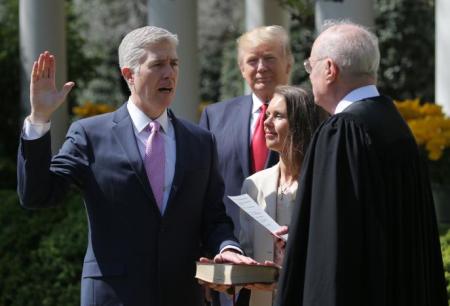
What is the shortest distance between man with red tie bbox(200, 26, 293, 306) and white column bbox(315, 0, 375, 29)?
2746 mm

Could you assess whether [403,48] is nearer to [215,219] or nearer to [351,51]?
[215,219]

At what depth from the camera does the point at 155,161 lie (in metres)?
4.77

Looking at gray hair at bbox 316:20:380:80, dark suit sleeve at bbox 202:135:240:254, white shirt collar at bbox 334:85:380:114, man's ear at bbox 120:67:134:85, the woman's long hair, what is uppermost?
gray hair at bbox 316:20:380:80

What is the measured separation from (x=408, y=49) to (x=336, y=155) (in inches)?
561

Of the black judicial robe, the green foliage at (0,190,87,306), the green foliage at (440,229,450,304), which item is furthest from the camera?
the green foliage at (0,190,87,306)

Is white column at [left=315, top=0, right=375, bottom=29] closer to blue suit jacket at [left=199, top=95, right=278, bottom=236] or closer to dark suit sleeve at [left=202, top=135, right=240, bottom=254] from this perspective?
blue suit jacket at [left=199, top=95, right=278, bottom=236]

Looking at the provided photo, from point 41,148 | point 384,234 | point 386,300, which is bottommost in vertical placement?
point 386,300

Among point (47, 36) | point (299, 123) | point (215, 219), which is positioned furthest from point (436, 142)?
point (47, 36)

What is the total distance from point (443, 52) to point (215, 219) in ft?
17.9

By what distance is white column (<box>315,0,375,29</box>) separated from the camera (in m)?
8.74

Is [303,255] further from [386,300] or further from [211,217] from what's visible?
[211,217]

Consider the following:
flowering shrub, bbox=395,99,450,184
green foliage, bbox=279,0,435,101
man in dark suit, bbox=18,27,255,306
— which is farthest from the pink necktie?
green foliage, bbox=279,0,435,101

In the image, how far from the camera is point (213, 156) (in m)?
4.99

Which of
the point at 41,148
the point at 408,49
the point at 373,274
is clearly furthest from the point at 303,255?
the point at 408,49
